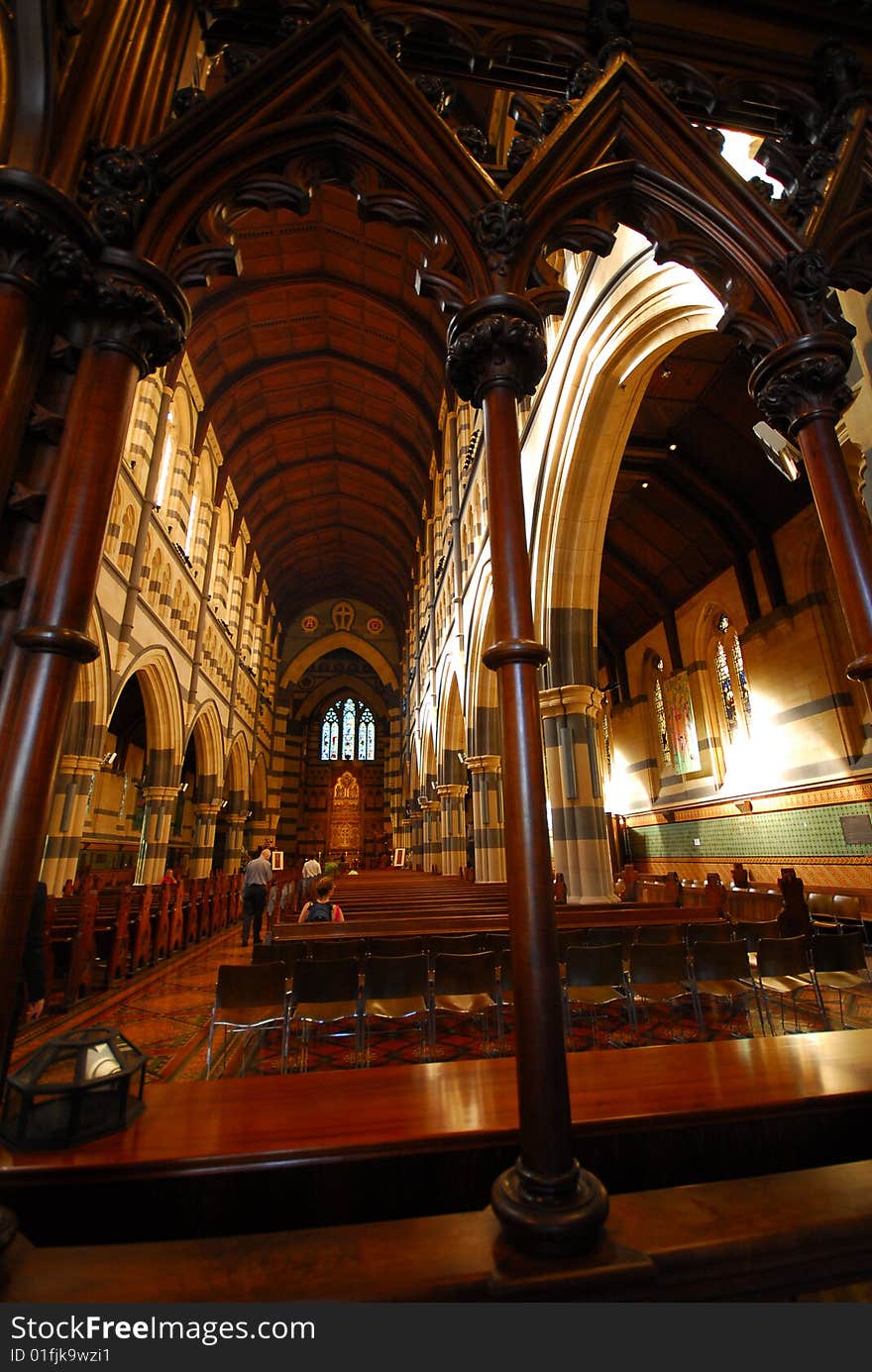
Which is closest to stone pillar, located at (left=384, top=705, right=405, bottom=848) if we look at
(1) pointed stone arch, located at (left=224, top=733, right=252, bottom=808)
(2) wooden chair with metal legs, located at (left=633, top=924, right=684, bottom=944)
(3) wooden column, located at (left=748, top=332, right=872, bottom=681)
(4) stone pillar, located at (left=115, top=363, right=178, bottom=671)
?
(1) pointed stone arch, located at (left=224, top=733, right=252, bottom=808)

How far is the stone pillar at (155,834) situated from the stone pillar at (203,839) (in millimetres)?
3801

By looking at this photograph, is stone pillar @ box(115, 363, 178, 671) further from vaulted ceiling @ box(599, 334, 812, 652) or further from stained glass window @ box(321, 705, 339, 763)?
stained glass window @ box(321, 705, 339, 763)

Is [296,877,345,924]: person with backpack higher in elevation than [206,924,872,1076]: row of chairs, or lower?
higher

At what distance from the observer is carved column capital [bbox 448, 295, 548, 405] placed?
5.60ft

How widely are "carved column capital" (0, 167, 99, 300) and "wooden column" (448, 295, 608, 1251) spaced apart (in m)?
1.03

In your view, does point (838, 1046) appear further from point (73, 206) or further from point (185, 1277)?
point (73, 206)

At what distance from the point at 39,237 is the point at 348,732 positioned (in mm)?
26102

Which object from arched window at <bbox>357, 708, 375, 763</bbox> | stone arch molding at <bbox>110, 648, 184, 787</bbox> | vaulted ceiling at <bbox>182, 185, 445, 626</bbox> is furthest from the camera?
arched window at <bbox>357, 708, 375, 763</bbox>

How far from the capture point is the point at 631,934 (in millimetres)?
4227

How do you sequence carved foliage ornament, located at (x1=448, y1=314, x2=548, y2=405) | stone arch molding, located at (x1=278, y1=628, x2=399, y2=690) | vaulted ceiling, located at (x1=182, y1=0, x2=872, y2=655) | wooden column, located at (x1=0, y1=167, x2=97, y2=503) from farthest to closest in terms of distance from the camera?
stone arch molding, located at (x1=278, y1=628, x2=399, y2=690) < vaulted ceiling, located at (x1=182, y1=0, x2=872, y2=655) < carved foliage ornament, located at (x1=448, y1=314, x2=548, y2=405) < wooden column, located at (x1=0, y1=167, x2=97, y2=503)

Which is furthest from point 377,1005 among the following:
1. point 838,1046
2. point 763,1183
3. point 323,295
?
point 323,295

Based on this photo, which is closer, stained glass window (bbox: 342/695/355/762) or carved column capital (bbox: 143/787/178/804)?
carved column capital (bbox: 143/787/178/804)

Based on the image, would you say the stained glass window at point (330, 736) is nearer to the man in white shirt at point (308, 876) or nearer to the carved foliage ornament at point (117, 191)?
the man in white shirt at point (308, 876)

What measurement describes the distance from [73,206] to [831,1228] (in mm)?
2776
